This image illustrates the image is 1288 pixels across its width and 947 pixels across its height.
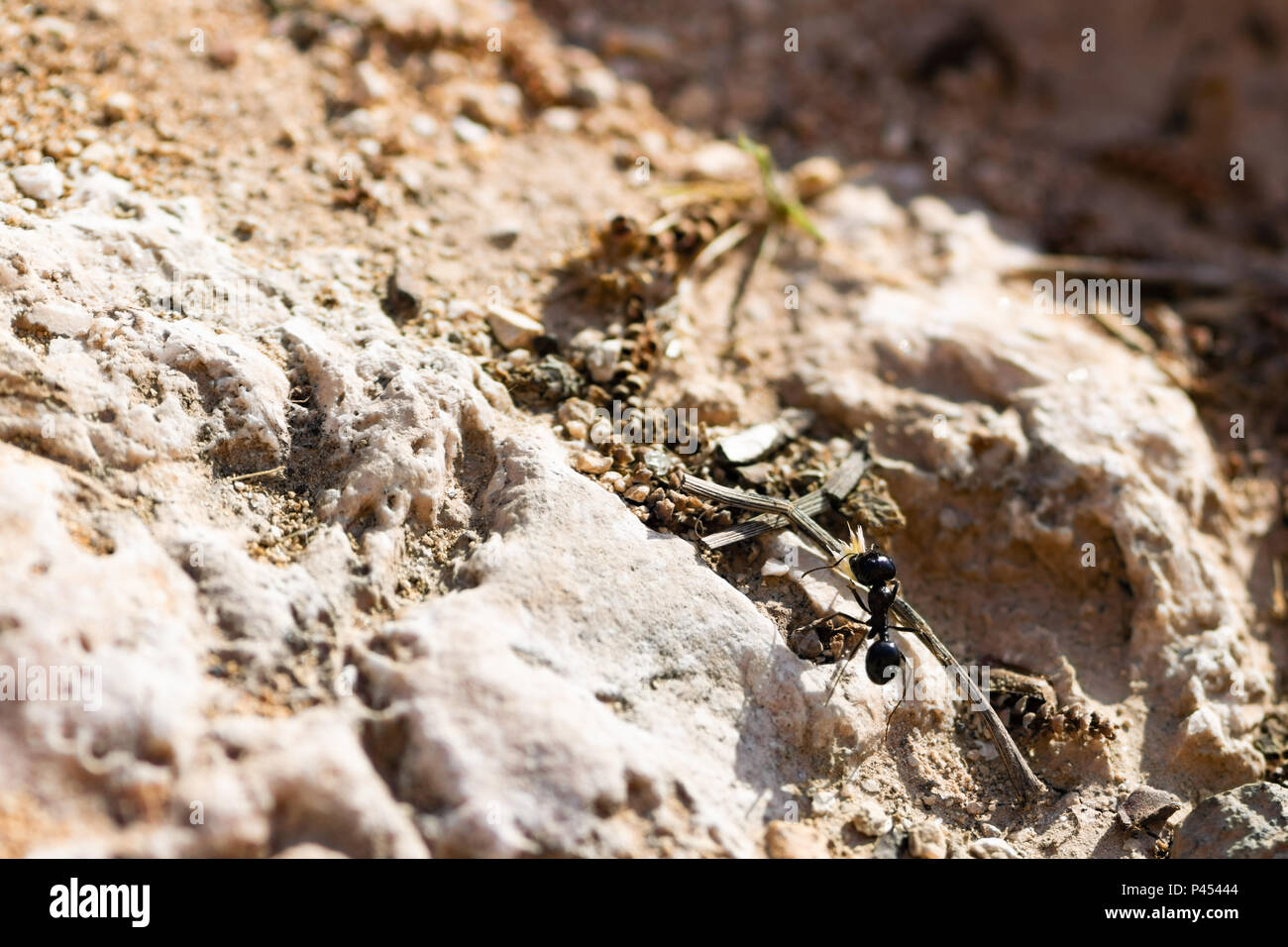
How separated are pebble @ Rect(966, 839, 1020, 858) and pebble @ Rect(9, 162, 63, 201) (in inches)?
132

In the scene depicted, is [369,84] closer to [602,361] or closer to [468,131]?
[468,131]

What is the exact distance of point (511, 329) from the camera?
3.22 meters

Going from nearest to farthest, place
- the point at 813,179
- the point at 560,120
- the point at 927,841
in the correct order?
the point at 927,841
the point at 560,120
the point at 813,179

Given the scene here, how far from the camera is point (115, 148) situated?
3.33 m

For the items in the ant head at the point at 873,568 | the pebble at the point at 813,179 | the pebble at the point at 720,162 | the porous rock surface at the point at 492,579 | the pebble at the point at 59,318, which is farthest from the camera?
the pebble at the point at 813,179

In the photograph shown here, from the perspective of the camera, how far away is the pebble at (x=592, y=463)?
289 cm

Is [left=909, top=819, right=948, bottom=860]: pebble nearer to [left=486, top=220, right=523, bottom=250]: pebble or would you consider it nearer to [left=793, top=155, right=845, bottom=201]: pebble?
[left=486, top=220, right=523, bottom=250]: pebble

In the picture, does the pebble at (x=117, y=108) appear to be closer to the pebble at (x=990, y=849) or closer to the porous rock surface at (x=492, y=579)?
the porous rock surface at (x=492, y=579)

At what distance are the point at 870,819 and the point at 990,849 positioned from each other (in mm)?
343

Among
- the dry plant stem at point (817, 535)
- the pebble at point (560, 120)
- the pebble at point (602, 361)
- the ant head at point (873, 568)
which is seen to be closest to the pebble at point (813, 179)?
the pebble at point (560, 120)

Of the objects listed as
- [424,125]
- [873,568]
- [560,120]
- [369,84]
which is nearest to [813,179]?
[560,120]

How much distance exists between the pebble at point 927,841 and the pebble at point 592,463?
4.36ft

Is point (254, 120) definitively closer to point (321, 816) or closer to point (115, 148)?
point (115, 148)

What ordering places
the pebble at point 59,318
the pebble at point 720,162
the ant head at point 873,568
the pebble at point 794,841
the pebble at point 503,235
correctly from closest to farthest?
the pebble at point 794,841 → the pebble at point 59,318 → the ant head at point 873,568 → the pebble at point 503,235 → the pebble at point 720,162
